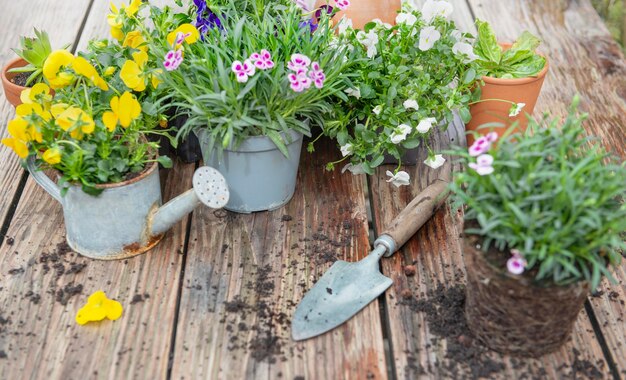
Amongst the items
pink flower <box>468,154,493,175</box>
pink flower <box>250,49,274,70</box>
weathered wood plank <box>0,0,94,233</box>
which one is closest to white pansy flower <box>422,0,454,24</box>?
pink flower <box>250,49,274,70</box>

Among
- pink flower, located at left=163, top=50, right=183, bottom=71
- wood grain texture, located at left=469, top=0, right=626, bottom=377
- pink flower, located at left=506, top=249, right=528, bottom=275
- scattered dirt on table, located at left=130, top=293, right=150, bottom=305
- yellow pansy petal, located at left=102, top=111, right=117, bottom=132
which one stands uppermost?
pink flower, located at left=163, top=50, right=183, bottom=71

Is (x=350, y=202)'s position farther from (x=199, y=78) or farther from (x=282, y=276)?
(x=199, y=78)

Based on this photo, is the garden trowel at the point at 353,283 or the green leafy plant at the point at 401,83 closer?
the garden trowel at the point at 353,283

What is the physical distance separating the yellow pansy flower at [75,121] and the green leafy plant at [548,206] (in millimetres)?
715

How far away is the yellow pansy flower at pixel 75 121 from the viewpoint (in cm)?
141

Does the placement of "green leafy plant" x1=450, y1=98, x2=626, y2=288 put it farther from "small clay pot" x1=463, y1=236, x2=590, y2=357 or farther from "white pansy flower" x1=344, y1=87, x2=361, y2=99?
"white pansy flower" x1=344, y1=87, x2=361, y2=99

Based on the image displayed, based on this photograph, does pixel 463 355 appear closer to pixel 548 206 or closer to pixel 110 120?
pixel 548 206

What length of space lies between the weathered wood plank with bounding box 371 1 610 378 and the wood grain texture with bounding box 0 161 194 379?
45 cm

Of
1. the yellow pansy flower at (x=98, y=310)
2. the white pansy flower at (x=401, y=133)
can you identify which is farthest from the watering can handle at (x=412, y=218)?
the yellow pansy flower at (x=98, y=310)

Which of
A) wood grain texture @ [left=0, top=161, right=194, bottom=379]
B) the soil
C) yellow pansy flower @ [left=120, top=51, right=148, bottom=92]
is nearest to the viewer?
wood grain texture @ [left=0, top=161, right=194, bottom=379]

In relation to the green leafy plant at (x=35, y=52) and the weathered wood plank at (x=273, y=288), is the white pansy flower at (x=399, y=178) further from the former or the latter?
the green leafy plant at (x=35, y=52)

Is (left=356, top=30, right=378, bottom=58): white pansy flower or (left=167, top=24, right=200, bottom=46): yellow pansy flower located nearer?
(left=167, top=24, right=200, bottom=46): yellow pansy flower

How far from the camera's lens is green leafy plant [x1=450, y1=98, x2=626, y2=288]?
1.19 m

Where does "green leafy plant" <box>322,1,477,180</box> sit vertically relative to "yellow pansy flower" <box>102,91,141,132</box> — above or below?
below
